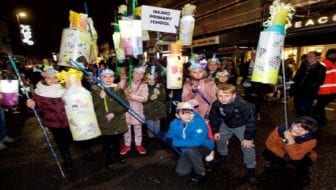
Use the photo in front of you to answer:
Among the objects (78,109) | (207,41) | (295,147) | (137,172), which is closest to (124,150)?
(137,172)

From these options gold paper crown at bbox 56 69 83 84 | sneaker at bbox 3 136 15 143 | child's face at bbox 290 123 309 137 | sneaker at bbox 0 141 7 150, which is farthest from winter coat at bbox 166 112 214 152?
sneaker at bbox 3 136 15 143

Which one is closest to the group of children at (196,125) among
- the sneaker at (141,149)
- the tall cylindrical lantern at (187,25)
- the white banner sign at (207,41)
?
the sneaker at (141,149)

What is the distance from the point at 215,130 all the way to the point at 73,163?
2.53 meters

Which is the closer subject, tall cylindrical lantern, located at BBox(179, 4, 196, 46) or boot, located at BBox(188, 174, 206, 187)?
boot, located at BBox(188, 174, 206, 187)

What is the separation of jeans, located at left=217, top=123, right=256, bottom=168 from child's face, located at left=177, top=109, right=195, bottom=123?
0.70 m

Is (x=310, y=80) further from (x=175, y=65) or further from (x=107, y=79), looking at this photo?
(x=107, y=79)

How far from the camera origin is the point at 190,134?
354cm

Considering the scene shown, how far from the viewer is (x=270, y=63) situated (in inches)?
121

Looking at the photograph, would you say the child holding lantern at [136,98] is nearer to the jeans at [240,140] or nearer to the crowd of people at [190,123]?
the crowd of people at [190,123]

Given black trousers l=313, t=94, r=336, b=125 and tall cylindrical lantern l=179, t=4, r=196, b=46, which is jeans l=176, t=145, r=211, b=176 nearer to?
tall cylindrical lantern l=179, t=4, r=196, b=46

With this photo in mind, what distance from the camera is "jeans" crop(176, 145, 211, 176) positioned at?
137 inches

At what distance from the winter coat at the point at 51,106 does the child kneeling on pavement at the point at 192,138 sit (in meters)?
1.70

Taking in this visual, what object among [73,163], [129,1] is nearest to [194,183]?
[73,163]

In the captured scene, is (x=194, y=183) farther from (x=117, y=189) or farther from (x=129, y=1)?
(x=129, y=1)
